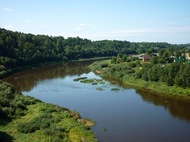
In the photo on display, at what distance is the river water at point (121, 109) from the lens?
2948 centimetres

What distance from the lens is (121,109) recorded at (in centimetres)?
4003

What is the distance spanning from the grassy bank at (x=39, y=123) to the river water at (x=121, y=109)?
7.06 feet

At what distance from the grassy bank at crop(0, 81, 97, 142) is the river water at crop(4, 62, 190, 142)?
215cm

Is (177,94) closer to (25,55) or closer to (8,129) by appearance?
(8,129)

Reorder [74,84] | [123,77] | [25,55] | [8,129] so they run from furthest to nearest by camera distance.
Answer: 1. [25,55]
2. [123,77]
3. [74,84]
4. [8,129]

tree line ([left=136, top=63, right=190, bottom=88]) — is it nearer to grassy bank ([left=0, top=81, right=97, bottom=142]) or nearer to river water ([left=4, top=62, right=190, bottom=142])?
river water ([left=4, top=62, right=190, bottom=142])

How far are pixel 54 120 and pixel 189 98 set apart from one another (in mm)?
25777

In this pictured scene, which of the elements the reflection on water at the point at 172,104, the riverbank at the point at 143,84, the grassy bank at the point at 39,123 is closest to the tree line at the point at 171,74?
the riverbank at the point at 143,84

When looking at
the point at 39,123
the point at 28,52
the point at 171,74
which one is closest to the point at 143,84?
the point at 171,74

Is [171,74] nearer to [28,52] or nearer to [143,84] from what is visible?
[143,84]

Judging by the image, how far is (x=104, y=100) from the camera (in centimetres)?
4578

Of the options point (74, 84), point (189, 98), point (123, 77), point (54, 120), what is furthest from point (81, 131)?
point (123, 77)

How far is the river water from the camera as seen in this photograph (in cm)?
2948

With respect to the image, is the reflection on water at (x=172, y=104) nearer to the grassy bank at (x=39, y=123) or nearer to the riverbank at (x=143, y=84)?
the riverbank at (x=143, y=84)
